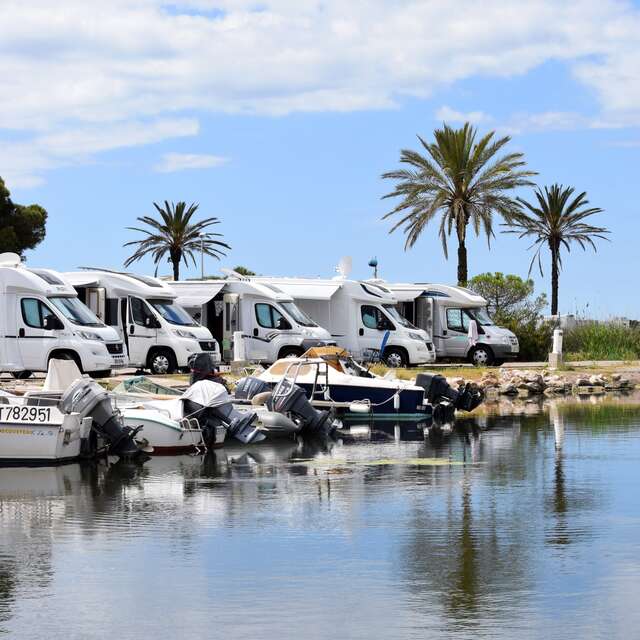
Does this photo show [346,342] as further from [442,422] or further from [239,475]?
[239,475]

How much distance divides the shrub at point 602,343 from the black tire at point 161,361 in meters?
19.6

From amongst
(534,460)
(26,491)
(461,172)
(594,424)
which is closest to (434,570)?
(26,491)

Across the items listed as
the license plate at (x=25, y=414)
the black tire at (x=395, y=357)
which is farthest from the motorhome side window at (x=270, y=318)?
the license plate at (x=25, y=414)

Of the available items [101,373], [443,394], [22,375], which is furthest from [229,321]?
[443,394]

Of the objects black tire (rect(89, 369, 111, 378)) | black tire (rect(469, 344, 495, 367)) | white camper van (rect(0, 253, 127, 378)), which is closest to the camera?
white camper van (rect(0, 253, 127, 378))

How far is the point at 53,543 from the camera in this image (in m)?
13.6

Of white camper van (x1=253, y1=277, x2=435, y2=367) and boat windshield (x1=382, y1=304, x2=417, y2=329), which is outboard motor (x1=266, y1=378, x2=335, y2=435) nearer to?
white camper van (x1=253, y1=277, x2=435, y2=367)

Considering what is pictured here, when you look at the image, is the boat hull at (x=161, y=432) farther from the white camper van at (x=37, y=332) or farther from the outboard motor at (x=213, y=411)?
the white camper van at (x=37, y=332)

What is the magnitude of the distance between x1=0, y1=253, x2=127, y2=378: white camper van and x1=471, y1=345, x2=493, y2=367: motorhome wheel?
17.0 metres

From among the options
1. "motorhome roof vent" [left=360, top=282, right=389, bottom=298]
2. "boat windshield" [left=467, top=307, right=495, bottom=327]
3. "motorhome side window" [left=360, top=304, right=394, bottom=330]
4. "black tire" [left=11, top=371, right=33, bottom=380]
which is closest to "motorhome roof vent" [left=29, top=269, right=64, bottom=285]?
"black tire" [left=11, top=371, right=33, bottom=380]

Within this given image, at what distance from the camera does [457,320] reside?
4597 centimetres

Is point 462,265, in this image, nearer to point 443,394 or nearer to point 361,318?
point 361,318

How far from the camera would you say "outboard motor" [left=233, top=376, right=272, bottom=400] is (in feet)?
88.5

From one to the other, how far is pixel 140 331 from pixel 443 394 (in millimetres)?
10033
